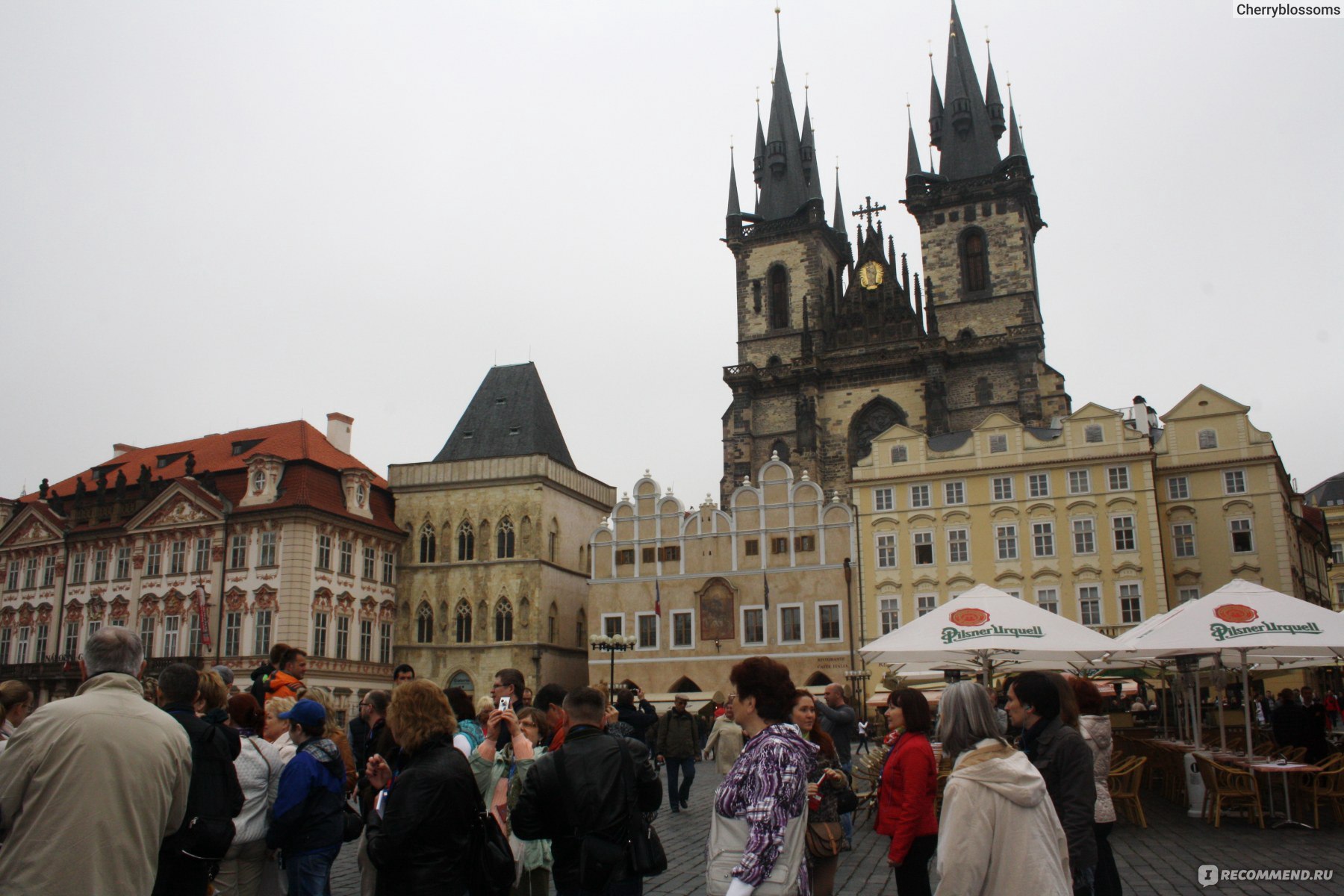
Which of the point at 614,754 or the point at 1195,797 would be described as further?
the point at 1195,797

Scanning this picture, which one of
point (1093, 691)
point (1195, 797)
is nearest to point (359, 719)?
point (1093, 691)

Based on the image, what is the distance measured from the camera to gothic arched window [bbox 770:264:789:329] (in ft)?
184

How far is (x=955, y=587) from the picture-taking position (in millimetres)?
38250

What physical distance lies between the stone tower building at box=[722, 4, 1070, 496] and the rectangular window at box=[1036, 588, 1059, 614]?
11437mm

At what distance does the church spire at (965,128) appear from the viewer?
54.0 m

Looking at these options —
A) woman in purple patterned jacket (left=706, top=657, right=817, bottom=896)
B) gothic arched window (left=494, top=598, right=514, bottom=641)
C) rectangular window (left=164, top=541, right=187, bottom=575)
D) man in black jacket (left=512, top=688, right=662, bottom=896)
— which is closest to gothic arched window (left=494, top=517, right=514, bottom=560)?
gothic arched window (left=494, top=598, right=514, bottom=641)

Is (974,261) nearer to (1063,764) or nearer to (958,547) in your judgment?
(958,547)

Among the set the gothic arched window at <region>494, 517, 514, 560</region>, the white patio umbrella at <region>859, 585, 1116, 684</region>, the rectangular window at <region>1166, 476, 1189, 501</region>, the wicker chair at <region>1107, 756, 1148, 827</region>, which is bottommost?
the wicker chair at <region>1107, 756, 1148, 827</region>

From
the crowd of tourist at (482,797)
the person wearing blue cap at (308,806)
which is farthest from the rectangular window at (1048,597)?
the person wearing blue cap at (308,806)

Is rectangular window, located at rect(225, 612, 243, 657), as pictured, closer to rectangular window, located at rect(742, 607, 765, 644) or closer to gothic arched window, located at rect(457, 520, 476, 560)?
gothic arched window, located at rect(457, 520, 476, 560)

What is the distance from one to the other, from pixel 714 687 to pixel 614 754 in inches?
1401

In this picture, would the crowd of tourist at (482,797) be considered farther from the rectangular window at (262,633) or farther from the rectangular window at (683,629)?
the rectangular window at (262,633)

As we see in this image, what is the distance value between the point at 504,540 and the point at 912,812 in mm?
39315

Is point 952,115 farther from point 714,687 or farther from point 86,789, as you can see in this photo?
point 86,789
